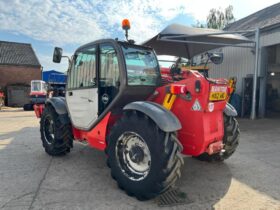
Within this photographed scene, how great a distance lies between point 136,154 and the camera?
3.53 metres

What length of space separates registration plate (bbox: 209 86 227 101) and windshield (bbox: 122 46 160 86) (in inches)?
41.4

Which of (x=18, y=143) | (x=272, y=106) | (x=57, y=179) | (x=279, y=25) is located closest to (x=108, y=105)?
(x=57, y=179)

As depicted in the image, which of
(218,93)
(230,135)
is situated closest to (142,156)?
(218,93)

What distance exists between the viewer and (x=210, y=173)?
4.38m

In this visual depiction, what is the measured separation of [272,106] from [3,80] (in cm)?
→ 2589

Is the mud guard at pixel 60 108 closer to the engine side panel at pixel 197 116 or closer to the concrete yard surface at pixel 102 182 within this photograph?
the concrete yard surface at pixel 102 182

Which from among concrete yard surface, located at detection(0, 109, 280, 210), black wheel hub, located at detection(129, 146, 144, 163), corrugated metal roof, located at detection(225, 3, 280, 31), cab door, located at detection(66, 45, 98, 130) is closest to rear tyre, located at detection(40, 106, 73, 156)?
concrete yard surface, located at detection(0, 109, 280, 210)

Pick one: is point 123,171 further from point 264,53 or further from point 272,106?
point 272,106

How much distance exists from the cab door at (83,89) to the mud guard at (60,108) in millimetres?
184

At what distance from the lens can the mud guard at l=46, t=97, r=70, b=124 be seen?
5.09 meters

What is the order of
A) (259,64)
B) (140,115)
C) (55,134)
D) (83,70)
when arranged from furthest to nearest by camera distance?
(259,64), (55,134), (83,70), (140,115)

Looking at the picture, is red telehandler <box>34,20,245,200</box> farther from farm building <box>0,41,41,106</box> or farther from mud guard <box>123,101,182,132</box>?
farm building <box>0,41,41,106</box>

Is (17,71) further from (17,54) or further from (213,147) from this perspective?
(213,147)

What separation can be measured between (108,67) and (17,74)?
28.1 meters
